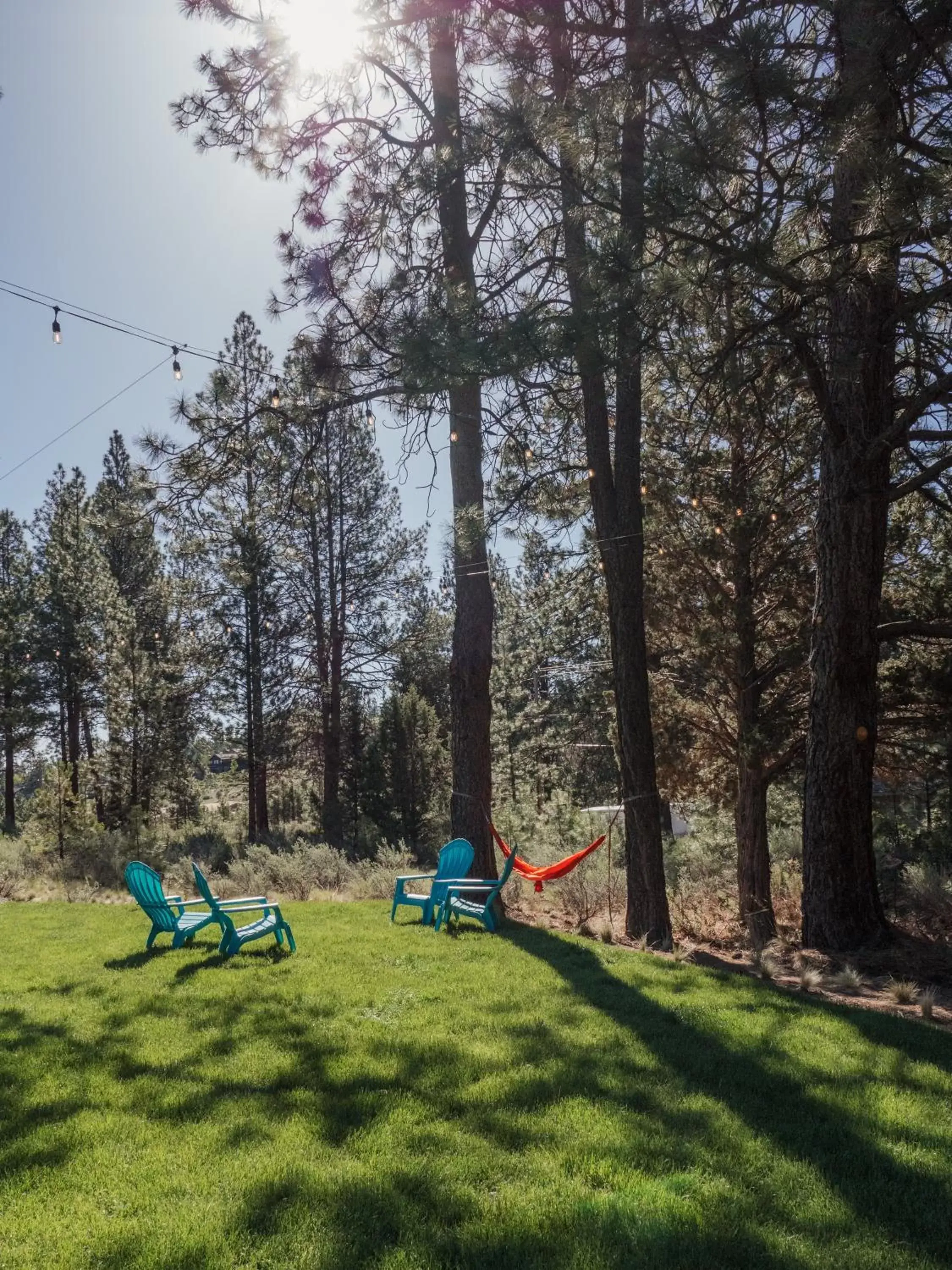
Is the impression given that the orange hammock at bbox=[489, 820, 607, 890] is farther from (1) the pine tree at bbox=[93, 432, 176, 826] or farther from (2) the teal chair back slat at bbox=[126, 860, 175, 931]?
(1) the pine tree at bbox=[93, 432, 176, 826]

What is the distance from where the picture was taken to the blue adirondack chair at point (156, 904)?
19.7 ft

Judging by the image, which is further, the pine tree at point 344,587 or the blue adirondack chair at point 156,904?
the pine tree at point 344,587

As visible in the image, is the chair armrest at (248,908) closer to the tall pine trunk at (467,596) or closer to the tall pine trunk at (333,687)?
the tall pine trunk at (467,596)

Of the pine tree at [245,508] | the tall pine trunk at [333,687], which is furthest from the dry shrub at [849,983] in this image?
the tall pine trunk at [333,687]

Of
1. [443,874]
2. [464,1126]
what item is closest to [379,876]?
[443,874]

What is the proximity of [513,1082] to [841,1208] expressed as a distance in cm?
128

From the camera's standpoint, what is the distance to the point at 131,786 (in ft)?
46.2

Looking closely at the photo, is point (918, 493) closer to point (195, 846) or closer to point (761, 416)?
point (761, 416)

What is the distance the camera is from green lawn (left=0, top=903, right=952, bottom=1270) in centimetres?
222

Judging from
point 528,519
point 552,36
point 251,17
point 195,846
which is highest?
point 251,17

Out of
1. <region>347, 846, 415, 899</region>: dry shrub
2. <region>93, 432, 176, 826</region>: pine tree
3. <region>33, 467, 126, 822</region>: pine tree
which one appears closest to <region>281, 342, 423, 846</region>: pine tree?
<region>93, 432, 176, 826</region>: pine tree

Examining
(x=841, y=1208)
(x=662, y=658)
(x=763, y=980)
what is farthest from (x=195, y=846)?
(x=841, y=1208)

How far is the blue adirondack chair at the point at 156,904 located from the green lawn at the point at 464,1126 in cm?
94

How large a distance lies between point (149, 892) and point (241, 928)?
715 mm
